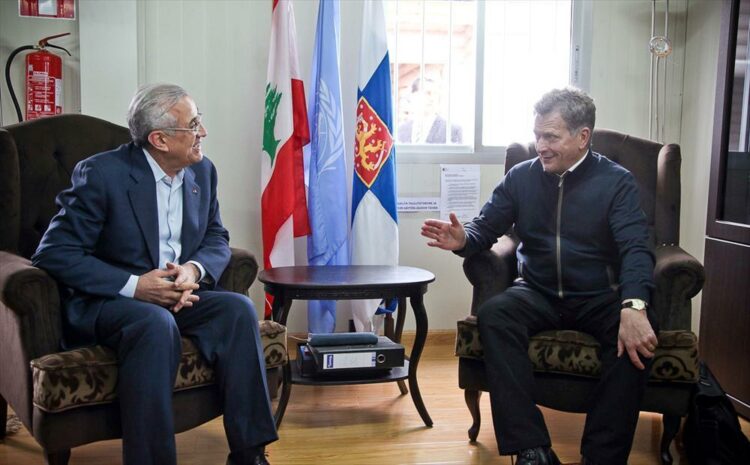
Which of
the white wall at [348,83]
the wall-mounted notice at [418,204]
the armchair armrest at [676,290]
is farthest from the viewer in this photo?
the wall-mounted notice at [418,204]

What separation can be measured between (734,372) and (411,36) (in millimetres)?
2081

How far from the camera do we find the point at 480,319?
2.08m

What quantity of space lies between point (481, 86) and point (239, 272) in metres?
1.82

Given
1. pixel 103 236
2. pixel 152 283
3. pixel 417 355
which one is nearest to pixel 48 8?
pixel 103 236

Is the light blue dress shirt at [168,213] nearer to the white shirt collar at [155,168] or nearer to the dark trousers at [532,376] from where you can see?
the white shirt collar at [155,168]

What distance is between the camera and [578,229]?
2.18 metres

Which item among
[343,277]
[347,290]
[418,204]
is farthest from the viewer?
[418,204]

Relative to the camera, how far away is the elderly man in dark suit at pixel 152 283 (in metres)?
1.68

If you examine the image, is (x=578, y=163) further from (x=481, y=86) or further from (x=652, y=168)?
(x=481, y=86)

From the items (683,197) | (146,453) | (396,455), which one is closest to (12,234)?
(146,453)

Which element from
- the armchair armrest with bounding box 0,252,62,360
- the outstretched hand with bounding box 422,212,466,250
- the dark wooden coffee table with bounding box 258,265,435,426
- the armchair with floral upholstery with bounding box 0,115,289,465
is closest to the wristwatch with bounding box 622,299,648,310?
the outstretched hand with bounding box 422,212,466,250

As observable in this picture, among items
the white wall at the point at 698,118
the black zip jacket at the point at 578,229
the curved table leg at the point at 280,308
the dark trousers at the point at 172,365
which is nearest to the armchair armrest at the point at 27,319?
the dark trousers at the point at 172,365

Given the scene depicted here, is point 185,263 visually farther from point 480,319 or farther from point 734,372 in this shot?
point 734,372

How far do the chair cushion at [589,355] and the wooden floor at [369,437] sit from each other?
13.9 inches
